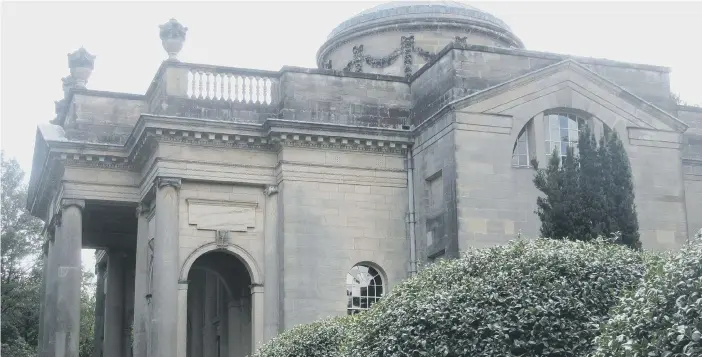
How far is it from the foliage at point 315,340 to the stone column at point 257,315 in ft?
19.0

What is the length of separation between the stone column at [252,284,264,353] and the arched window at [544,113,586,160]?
898cm

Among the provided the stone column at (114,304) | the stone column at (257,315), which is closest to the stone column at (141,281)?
the stone column at (257,315)

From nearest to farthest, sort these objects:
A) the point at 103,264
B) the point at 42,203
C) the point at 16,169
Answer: the point at 42,203
the point at 103,264
the point at 16,169

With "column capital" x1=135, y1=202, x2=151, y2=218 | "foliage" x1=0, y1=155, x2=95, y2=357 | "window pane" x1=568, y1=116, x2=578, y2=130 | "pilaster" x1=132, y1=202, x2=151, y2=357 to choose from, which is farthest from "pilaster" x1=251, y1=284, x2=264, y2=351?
"foliage" x1=0, y1=155, x2=95, y2=357

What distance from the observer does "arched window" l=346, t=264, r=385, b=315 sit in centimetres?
3022

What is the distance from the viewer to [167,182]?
29.0m

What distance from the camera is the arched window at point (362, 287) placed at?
30.2 meters

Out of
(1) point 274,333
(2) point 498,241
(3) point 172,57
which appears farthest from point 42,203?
(2) point 498,241

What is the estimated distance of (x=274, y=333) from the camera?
1148 inches

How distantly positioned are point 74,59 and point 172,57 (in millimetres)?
4917

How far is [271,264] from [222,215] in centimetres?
195

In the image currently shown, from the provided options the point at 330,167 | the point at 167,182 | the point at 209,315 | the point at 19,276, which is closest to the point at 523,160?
the point at 330,167

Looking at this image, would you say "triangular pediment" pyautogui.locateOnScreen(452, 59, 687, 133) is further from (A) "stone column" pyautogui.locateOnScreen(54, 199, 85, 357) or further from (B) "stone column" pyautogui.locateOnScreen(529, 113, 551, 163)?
(A) "stone column" pyautogui.locateOnScreen(54, 199, 85, 357)

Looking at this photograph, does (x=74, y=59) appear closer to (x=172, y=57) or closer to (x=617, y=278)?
(x=172, y=57)
